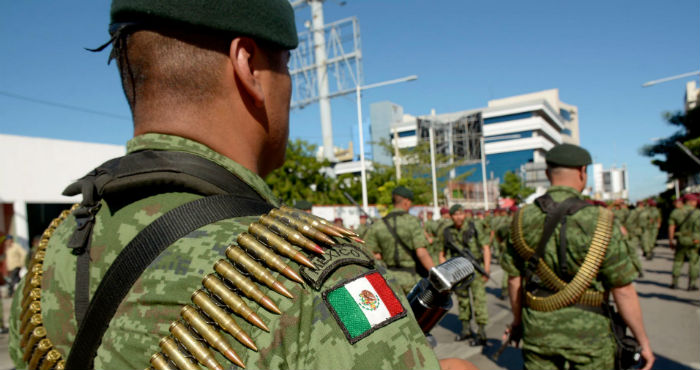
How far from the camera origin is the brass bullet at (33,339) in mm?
1050

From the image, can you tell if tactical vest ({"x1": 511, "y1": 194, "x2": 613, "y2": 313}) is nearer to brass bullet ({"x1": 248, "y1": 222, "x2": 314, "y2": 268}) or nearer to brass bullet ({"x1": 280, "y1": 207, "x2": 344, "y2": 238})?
brass bullet ({"x1": 280, "y1": 207, "x2": 344, "y2": 238})

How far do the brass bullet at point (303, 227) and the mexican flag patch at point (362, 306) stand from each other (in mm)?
103

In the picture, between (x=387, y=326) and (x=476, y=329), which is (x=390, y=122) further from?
(x=387, y=326)

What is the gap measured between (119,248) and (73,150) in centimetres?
1614

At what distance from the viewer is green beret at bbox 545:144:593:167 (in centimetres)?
329

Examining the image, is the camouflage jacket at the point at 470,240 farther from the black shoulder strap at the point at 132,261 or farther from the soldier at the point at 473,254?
the black shoulder strap at the point at 132,261

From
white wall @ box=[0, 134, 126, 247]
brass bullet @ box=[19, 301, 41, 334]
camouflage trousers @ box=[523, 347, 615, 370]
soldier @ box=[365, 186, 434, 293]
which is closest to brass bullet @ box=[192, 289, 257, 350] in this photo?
brass bullet @ box=[19, 301, 41, 334]

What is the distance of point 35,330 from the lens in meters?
1.05

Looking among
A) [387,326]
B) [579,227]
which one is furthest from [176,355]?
[579,227]

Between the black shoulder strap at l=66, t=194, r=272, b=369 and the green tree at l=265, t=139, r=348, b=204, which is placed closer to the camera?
→ the black shoulder strap at l=66, t=194, r=272, b=369

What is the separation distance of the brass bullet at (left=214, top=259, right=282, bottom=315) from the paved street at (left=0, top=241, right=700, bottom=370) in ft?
17.4

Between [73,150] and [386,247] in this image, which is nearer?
[386,247]

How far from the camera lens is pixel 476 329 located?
701 centimetres

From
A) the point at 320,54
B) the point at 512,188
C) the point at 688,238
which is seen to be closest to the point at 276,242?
the point at 688,238
